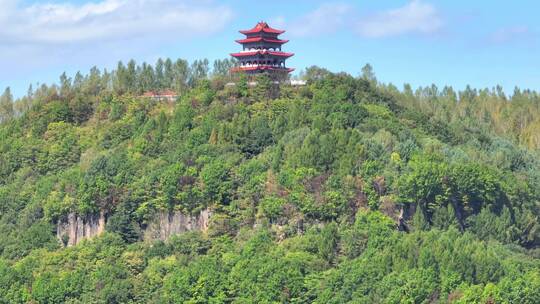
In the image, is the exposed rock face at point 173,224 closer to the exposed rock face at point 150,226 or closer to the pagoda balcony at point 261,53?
the exposed rock face at point 150,226

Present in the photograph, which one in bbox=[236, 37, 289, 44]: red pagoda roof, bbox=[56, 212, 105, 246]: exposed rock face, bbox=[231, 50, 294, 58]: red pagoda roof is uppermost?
bbox=[236, 37, 289, 44]: red pagoda roof

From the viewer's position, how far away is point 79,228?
4090 inches

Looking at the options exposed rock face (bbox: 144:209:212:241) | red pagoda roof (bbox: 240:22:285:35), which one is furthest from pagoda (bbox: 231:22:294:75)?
exposed rock face (bbox: 144:209:212:241)

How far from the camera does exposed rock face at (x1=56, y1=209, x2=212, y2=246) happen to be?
328 feet

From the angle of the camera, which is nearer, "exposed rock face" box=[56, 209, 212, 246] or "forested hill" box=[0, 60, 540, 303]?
"forested hill" box=[0, 60, 540, 303]

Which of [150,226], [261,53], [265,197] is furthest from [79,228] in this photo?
[261,53]

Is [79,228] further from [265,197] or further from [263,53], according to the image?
[263,53]

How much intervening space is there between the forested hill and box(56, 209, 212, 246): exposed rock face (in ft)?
1.94

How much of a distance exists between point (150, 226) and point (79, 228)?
6.45 meters

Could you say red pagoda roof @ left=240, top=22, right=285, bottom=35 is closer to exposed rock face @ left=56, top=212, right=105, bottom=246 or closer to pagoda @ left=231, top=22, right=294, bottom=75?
pagoda @ left=231, top=22, right=294, bottom=75

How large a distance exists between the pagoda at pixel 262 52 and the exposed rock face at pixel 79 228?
22778mm

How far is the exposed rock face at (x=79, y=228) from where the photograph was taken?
10338 centimetres

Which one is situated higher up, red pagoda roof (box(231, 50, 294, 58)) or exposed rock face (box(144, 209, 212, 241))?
red pagoda roof (box(231, 50, 294, 58))

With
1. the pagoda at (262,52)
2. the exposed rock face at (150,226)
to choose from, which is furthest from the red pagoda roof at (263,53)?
the exposed rock face at (150,226)
